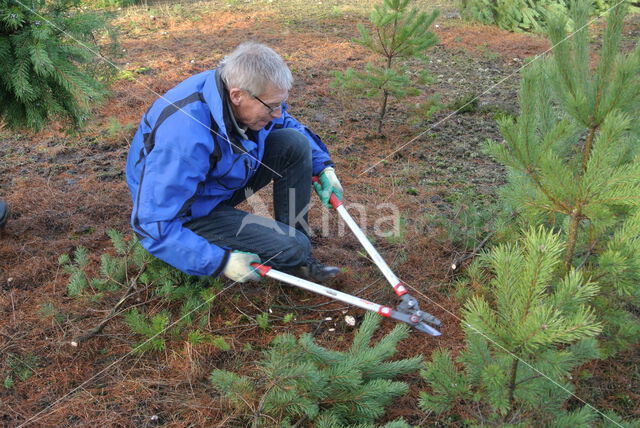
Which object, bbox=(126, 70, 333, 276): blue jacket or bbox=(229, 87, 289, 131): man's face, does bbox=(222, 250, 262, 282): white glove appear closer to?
bbox=(126, 70, 333, 276): blue jacket

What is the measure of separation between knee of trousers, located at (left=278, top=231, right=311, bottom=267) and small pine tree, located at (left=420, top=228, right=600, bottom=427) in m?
1.26

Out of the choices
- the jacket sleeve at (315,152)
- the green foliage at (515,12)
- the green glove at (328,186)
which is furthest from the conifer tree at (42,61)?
the green foliage at (515,12)

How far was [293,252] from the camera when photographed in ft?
9.39

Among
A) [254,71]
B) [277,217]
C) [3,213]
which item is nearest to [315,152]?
[277,217]

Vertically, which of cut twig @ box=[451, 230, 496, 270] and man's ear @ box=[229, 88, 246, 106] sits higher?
man's ear @ box=[229, 88, 246, 106]

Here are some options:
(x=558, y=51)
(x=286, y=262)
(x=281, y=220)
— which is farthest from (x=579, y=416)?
(x=281, y=220)

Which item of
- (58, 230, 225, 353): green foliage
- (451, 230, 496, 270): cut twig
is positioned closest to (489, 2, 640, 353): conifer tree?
(451, 230, 496, 270): cut twig

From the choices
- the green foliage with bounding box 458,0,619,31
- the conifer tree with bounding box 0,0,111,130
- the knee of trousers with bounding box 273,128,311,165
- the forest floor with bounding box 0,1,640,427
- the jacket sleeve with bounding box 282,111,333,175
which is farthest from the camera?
the green foliage with bounding box 458,0,619,31

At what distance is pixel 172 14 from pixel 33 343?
329 inches

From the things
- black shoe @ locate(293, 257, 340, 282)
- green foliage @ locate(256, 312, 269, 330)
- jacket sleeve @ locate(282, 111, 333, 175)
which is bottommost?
green foliage @ locate(256, 312, 269, 330)

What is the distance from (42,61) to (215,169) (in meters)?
1.17

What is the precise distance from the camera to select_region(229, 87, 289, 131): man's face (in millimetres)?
2568

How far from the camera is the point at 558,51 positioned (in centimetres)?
196

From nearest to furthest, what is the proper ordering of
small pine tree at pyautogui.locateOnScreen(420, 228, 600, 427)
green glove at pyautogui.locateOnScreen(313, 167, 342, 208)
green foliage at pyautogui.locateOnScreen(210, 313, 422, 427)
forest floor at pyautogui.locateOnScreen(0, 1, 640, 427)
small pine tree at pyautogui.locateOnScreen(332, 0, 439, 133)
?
small pine tree at pyautogui.locateOnScreen(420, 228, 600, 427) → green foliage at pyautogui.locateOnScreen(210, 313, 422, 427) → forest floor at pyautogui.locateOnScreen(0, 1, 640, 427) → green glove at pyautogui.locateOnScreen(313, 167, 342, 208) → small pine tree at pyautogui.locateOnScreen(332, 0, 439, 133)
